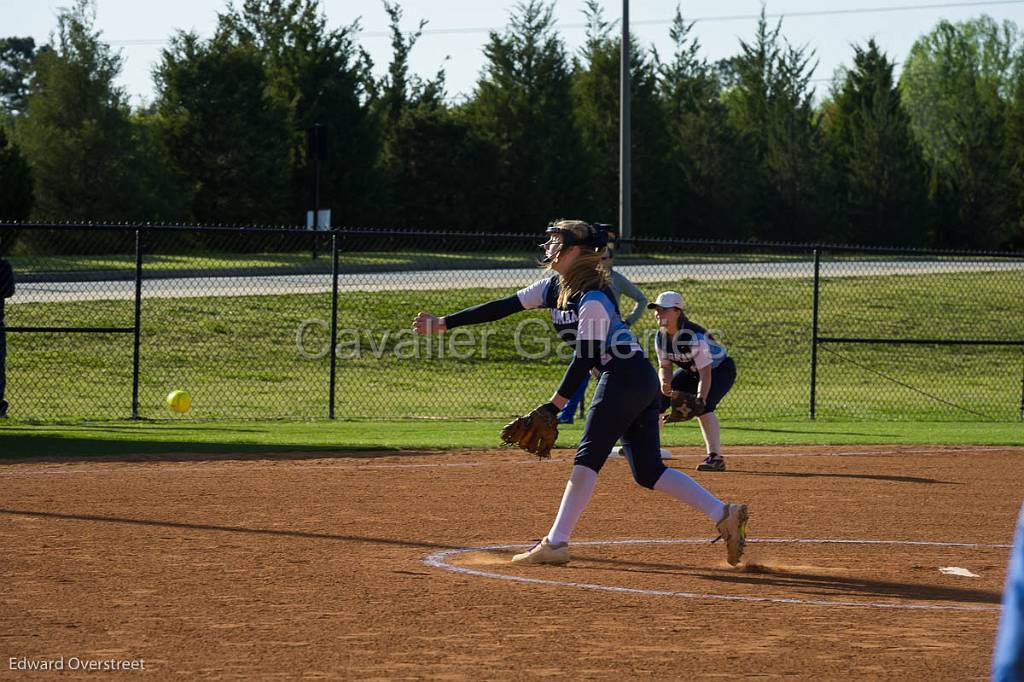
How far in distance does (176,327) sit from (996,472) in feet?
44.2

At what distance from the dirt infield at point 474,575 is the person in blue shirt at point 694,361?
49 cm

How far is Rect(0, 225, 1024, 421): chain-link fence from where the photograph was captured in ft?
59.7

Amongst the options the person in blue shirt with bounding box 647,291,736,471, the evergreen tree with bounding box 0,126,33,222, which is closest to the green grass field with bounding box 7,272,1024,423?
the person in blue shirt with bounding box 647,291,736,471

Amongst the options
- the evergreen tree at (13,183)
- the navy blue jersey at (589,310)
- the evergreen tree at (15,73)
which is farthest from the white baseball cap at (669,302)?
the evergreen tree at (15,73)

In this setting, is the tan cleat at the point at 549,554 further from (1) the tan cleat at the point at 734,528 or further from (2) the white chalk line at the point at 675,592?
(1) the tan cleat at the point at 734,528

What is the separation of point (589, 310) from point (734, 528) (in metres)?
1.52

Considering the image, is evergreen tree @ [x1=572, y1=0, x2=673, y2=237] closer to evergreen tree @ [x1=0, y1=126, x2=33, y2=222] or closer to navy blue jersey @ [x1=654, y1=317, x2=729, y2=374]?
evergreen tree @ [x1=0, y1=126, x2=33, y2=222]

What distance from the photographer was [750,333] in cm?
2509

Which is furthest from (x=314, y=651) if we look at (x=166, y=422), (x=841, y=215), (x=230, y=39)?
(x=841, y=215)

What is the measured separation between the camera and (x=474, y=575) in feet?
24.4

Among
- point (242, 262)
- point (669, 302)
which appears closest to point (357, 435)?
point (669, 302)

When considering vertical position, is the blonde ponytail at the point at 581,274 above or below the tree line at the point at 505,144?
below

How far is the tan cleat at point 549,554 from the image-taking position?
7.66 metres

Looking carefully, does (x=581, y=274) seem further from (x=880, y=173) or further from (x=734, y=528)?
(x=880, y=173)
